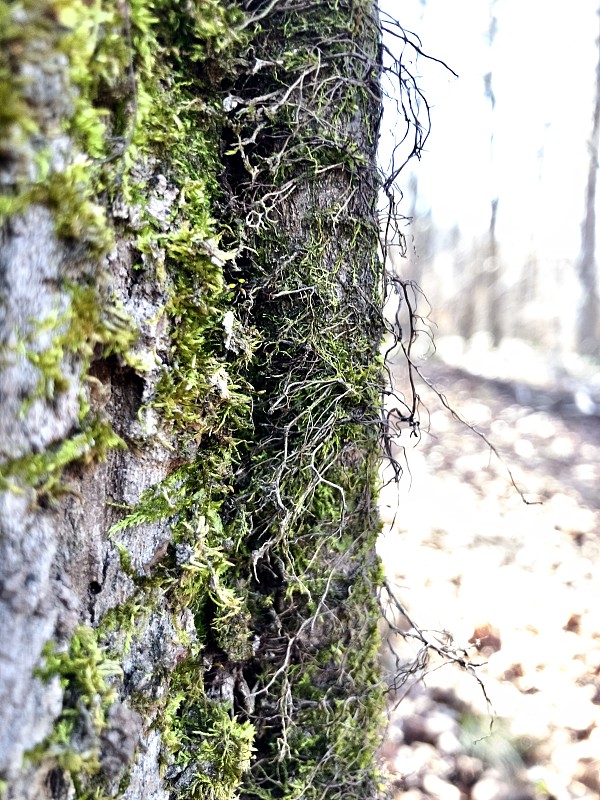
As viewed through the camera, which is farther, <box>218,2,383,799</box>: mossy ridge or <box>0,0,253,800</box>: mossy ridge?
<box>218,2,383,799</box>: mossy ridge

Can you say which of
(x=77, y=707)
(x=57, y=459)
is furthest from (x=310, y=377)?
(x=77, y=707)

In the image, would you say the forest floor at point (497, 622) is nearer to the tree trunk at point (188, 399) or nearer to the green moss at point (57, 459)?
the tree trunk at point (188, 399)

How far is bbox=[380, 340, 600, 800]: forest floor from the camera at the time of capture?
191 cm

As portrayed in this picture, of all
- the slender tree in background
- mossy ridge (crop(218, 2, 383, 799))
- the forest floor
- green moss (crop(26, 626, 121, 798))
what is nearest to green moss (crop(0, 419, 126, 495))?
green moss (crop(26, 626, 121, 798))

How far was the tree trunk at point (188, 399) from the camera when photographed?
63 cm

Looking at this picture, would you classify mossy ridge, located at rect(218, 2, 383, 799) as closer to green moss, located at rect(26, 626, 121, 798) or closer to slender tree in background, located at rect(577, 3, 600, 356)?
green moss, located at rect(26, 626, 121, 798)

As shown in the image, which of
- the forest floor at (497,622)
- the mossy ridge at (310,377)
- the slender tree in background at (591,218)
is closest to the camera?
the mossy ridge at (310,377)

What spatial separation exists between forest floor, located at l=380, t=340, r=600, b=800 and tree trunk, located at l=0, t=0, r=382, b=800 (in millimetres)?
220

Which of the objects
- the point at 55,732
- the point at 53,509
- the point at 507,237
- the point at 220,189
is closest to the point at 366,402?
the point at 220,189

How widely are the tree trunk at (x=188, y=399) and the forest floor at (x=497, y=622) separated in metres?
0.22

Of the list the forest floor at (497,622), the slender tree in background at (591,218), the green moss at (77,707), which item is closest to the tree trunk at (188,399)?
the green moss at (77,707)

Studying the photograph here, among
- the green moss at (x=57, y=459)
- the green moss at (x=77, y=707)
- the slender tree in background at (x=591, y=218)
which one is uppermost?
the slender tree in background at (x=591, y=218)

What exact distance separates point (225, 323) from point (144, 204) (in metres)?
0.23

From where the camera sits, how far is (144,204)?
79 cm
